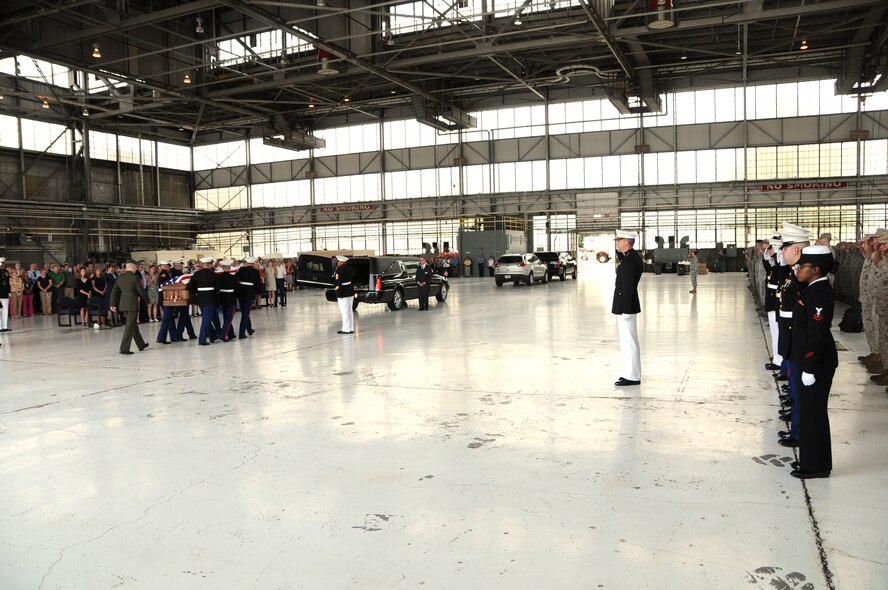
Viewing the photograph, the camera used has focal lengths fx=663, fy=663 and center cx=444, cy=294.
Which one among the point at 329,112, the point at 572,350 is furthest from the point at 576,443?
the point at 329,112

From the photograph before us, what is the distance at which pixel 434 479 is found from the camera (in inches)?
195

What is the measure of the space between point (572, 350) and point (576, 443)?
5.48 m

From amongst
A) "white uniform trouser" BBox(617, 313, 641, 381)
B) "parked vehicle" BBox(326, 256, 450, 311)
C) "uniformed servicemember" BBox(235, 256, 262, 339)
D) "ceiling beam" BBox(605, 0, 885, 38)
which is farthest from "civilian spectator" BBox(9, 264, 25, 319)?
"ceiling beam" BBox(605, 0, 885, 38)

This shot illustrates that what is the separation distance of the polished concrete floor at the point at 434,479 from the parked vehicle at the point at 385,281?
9.22 meters

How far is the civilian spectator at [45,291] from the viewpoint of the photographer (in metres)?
22.0

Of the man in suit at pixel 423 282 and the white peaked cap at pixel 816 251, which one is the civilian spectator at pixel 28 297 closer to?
the man in suit at pixel 423 282

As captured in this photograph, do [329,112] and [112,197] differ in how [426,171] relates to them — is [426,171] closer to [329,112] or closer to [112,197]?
[329,112]

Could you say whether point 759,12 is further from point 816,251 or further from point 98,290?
point 98,290

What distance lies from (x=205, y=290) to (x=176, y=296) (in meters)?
0.84

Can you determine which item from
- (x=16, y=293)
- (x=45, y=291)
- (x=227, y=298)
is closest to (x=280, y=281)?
(x=45, y=291)

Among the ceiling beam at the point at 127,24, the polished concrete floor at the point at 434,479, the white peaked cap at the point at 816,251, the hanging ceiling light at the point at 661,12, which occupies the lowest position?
the polished concrete floor at the point at 434,479

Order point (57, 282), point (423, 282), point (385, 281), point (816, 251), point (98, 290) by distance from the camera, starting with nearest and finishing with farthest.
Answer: point (816, 251) < point (98, 290) < point (385, 281) < point (423, 282) < point (57, 282)

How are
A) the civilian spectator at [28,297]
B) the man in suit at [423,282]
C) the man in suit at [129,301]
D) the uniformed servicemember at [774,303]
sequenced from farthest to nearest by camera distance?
Result: 1. the civilian spectator at [28,297]
2. the man in suit at [423,282]
3. the man in suit at [129,301]
4. the uniformed servicemember at [774,303]

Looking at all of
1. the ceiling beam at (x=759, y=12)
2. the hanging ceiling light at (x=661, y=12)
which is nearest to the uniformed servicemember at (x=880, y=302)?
the hanging ceiling light at (x=661, y=12)
